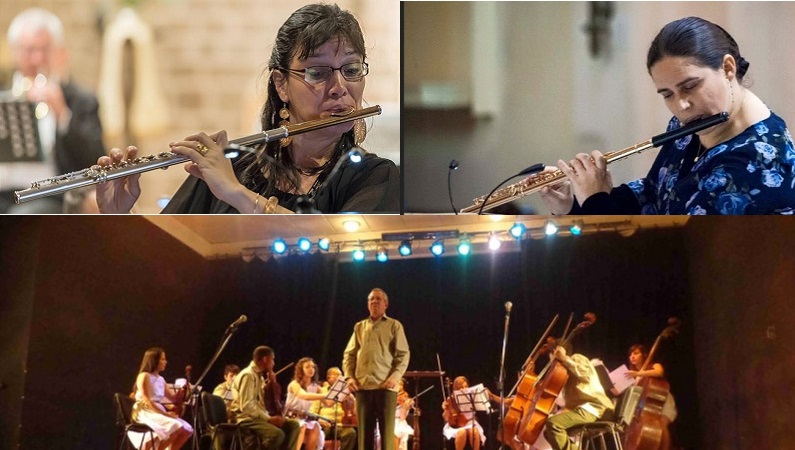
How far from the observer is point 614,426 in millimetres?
3457

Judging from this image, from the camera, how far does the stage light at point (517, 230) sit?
351 cm

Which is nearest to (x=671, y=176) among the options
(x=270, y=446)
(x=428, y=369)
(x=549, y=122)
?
(x=549, y=122)

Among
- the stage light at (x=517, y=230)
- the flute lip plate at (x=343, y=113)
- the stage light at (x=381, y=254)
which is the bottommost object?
the stage light at (x=381, y=254)

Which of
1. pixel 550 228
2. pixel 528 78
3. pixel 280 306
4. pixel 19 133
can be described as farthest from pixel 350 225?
pixel 19 133

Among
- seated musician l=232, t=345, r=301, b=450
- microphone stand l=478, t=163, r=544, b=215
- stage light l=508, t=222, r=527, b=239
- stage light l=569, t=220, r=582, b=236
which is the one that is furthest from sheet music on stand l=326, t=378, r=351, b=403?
microphone stand l=478, t=163, r=544, b=215

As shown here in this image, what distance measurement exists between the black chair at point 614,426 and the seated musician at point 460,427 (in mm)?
289

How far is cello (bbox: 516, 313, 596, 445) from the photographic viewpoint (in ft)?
11.3

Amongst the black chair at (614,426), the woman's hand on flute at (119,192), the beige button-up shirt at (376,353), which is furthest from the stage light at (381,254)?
the woman's hand on flute at (119,192)

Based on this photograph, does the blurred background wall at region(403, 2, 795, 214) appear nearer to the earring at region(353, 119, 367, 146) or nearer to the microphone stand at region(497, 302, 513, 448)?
Result: the earring at region(353, 119, 367, 146)

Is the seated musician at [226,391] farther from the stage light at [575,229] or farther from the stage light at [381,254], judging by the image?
the stage light at [575,229]

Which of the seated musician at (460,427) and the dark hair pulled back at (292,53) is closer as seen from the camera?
the seated musician at (460,427)

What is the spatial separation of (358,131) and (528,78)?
77cm

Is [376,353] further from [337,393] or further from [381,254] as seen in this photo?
[381,254]

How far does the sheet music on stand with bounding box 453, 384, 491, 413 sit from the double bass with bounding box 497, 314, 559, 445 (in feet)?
0.24
